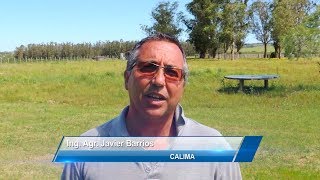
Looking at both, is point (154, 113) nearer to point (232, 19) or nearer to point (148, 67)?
point (148, 67)

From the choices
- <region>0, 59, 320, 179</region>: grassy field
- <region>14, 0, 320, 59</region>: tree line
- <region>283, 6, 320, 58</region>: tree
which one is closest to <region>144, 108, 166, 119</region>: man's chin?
<region>0, 59, 320, 179</region>: grassy field

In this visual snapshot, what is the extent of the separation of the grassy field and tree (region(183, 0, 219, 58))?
4000cm

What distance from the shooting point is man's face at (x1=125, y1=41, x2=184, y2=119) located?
6.50ft

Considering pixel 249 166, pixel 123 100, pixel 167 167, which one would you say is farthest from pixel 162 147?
pixel 123 100

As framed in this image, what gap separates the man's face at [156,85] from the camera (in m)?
1.98

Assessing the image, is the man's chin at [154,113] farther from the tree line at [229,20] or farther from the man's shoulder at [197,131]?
the tree line at [229,20]

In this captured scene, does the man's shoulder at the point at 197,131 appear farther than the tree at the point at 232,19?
No

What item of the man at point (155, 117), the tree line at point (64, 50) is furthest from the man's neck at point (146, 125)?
the tree line at point (64, 50)

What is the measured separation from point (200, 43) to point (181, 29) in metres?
4.66

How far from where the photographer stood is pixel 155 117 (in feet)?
6.52

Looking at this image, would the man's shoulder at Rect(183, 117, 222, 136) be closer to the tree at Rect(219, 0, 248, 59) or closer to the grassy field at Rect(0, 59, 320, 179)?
the grassy field at Rect(0, 59, 320, 179)

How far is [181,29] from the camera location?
70250 millimetres

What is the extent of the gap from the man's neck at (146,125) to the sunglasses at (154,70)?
172 mm

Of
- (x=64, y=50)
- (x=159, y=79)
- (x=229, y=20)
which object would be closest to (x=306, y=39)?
(x=159, y=79)
